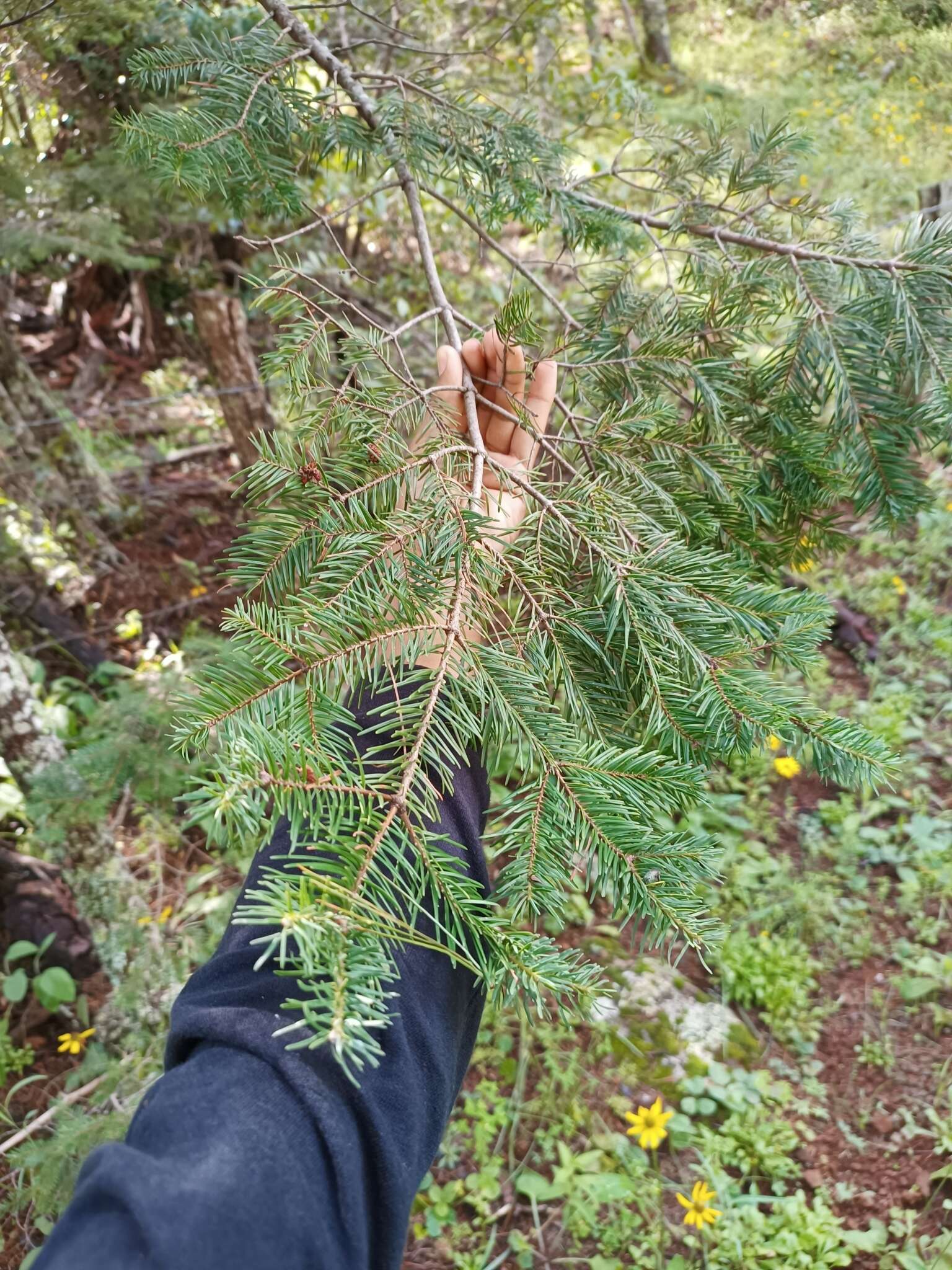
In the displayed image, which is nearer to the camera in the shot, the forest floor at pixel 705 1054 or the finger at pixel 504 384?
the finger at pixel 504 384

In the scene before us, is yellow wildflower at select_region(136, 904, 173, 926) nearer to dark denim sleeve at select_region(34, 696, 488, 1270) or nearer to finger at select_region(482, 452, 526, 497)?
dark denim sleeve at select_region(34, 696, 488, 1270)

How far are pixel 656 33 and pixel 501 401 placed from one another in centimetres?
362

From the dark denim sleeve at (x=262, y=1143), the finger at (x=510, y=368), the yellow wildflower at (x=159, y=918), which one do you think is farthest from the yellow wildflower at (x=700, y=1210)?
the finger at (x=510, y=368)

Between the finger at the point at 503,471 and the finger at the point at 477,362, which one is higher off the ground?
the finger at the point at 477,362

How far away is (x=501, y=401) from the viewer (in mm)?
1101

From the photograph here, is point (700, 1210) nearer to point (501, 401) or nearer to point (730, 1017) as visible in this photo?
point (730, 1017)

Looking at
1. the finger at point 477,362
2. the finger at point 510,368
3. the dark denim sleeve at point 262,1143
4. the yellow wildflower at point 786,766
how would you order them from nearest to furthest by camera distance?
the dark denim sleeve at point 262,1143 → the finger at point 510,368 → the finger at point 477,362 → the yellow wildflower at point 786,766

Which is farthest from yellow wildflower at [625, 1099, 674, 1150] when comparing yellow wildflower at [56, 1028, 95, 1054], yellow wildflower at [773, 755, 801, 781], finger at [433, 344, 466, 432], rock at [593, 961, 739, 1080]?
finger at [433, 344, 466, 432]

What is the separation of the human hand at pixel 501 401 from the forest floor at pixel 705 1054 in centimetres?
65

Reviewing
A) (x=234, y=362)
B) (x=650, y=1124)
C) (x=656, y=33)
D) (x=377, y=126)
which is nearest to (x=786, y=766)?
(x=650, y=1124)

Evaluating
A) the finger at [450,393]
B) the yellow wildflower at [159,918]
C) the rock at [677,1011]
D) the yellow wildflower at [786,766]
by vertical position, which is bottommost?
the rock at [677,1011]

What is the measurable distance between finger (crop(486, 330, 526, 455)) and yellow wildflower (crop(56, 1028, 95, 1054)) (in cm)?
196

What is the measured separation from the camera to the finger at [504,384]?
98 centimetres

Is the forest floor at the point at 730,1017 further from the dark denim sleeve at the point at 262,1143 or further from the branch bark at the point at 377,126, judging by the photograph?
the dark denim sleeve at the point at 262,1143
